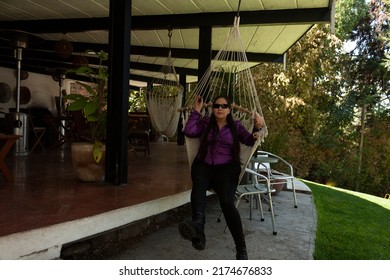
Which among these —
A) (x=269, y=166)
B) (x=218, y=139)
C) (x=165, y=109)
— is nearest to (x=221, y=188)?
(x=218, y=139)

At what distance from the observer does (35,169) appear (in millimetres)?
3662

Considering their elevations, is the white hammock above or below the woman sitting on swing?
above

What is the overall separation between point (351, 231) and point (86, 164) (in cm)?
270

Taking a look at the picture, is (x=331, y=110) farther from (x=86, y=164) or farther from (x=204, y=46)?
(x=86, y=164)

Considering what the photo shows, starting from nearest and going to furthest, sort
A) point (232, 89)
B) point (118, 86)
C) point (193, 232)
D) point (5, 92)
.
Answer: point (193, 232) → point (118, 86) → point (232, 89) → point (5, 92)

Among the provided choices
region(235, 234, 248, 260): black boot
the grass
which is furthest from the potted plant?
the grass

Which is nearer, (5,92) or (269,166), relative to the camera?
(269,166)

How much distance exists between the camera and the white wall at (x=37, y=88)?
8.30 m

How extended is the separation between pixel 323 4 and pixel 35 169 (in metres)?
3.78

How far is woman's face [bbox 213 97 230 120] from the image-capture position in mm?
2504

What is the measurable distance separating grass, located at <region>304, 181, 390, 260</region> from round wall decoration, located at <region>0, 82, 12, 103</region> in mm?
7398

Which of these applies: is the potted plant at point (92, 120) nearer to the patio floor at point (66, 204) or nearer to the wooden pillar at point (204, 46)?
the patio floor at point (66, 204)

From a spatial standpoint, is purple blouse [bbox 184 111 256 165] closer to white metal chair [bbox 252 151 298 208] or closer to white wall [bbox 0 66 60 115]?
white metal chair [bbox 252 151 298 208]

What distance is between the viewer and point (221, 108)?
8.21 ft
